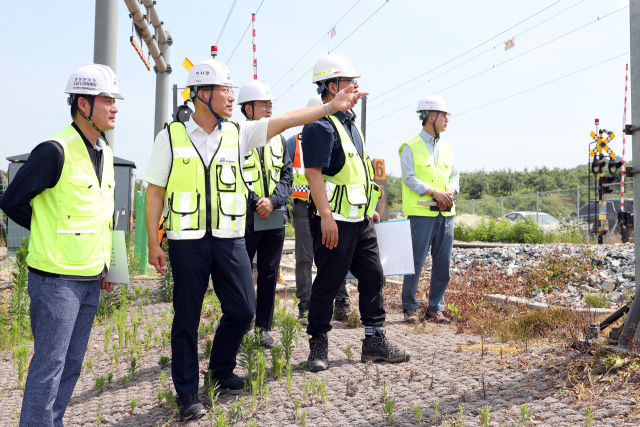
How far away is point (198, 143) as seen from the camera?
3266mm

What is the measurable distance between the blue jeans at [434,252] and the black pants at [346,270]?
5.32 ft

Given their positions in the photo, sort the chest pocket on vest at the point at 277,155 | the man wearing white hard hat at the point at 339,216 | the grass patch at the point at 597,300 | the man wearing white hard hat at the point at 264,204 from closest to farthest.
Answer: the man wearing white hard hat at the point at 339,216 → the man wearing white hard hat at the point at 264,204 → the chest pocket on vest at the point at 277,155 → the grass patch at the point at 597,300

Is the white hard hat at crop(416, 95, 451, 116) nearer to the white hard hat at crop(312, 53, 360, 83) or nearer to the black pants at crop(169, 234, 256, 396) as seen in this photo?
the white hard hat at crop(312, 53, 360, 83)

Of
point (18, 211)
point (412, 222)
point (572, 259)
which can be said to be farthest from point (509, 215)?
point (18, 211)

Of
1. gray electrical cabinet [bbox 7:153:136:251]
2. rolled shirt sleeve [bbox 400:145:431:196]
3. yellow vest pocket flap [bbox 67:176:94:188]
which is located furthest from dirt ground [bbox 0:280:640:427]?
gray electrical cabinet [bbox 7:153:136:251]

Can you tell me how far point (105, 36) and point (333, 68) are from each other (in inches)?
121

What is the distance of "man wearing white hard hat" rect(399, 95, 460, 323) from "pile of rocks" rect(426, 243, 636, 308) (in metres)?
1.31

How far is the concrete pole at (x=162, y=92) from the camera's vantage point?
12812mm

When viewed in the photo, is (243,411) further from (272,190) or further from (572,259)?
(572,259)

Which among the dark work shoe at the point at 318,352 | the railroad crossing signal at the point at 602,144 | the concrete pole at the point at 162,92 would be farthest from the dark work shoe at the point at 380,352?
the railroad crossing signal at the point at 602,144

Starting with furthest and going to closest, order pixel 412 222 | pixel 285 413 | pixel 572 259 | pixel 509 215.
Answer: pixel 509 215
pixel 572 259
pixel 412 222
pixel 285 413

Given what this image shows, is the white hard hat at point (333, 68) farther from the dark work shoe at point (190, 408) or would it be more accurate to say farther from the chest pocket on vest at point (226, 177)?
the dark work shoe at point (190, 408)

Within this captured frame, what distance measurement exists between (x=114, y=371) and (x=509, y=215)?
25.5 m

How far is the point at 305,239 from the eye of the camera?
584 centimetres
